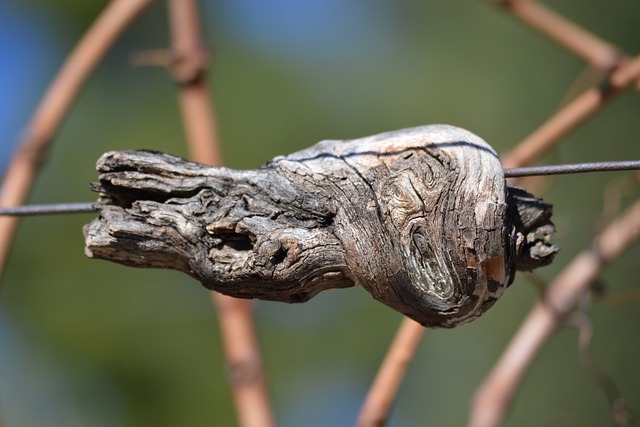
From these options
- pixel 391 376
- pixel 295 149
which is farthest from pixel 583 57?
pixel 295 149

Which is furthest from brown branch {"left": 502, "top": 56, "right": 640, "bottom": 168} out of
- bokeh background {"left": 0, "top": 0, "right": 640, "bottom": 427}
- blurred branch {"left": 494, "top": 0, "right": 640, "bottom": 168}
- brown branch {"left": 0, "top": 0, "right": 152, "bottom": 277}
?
bokeh background {"left": 0, "top": 0, "right": 640, "bottom": 427}

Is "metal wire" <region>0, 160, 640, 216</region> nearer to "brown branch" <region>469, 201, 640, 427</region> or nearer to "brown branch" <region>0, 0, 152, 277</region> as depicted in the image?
"brown branch" <region>0, 0, 152, 277</region>

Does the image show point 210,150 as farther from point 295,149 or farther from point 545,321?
point 295,149

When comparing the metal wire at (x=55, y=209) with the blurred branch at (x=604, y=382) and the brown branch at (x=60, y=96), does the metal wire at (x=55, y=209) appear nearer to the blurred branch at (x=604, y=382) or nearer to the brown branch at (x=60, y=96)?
the brown branch at (x=60, y=96)

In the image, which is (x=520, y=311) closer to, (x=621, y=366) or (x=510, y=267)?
(x=621, y=366)

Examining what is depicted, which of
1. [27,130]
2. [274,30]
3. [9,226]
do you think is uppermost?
[274,30]

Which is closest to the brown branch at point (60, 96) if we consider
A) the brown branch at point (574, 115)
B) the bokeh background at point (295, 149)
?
the brown branch at point (574, 115)

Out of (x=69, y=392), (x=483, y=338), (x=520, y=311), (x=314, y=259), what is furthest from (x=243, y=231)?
(x=483, y=338)
